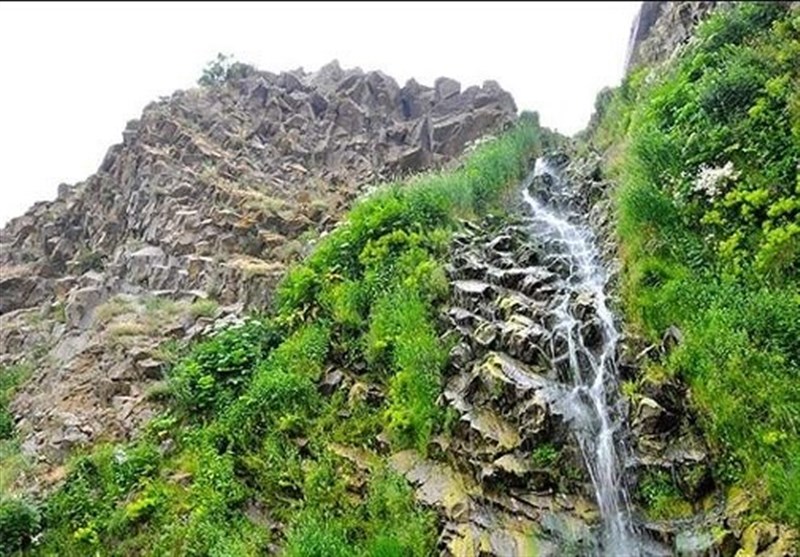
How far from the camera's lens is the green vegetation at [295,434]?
9438mm

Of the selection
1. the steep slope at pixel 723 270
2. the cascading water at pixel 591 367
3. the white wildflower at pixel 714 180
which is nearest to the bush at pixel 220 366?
the cascading water at pixel 591 367

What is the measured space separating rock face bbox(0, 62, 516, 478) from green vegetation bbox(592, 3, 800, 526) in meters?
7.53

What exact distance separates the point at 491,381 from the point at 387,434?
173 cm

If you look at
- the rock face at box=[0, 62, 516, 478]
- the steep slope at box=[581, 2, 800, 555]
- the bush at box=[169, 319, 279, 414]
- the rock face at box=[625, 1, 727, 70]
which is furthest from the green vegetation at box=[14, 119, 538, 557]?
the rock face at box=[625, 1, 727, 70]

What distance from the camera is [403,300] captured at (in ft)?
40.8

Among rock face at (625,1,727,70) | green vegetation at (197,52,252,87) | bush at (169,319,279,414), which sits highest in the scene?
green vegetation at (197,52,252,87)

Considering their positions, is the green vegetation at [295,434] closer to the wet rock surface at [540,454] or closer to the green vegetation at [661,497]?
the wet rock surface at [540,454]

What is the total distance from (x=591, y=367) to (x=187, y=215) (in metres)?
11.6

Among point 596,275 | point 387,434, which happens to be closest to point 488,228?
point 596,275

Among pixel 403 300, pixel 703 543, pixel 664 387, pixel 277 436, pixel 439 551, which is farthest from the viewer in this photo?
pixel 403 300

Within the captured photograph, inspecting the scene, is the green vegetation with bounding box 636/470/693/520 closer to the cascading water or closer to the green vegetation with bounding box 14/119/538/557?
the cascading water

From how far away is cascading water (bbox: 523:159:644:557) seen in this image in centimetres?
860

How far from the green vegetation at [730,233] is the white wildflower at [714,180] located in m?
0.02

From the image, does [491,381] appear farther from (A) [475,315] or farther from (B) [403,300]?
(B) [403,300]
